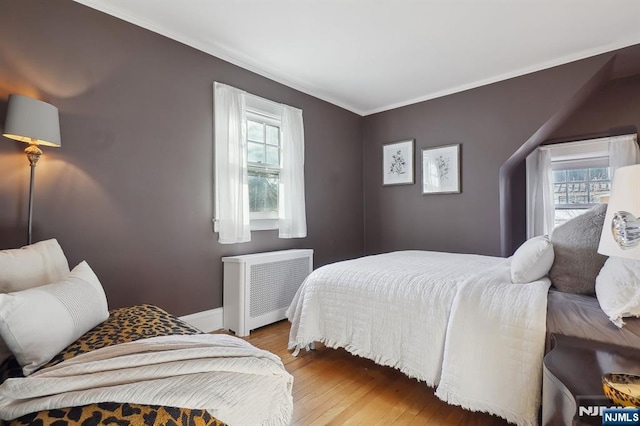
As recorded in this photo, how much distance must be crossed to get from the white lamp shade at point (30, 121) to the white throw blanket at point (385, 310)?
1.89 meters

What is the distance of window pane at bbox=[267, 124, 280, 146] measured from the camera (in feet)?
11.1

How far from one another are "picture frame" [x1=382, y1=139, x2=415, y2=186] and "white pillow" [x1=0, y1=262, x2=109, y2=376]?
3696mm

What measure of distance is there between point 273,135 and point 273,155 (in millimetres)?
234

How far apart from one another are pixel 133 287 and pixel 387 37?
2938 mm

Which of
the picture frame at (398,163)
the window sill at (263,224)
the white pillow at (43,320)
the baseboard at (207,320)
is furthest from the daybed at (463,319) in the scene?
the picture frame at (398,163)

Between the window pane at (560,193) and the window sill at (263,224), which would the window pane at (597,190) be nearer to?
the window pane at (560,193)

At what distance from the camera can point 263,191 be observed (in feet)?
10.9

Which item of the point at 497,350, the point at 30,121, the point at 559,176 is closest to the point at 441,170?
the point at 559,176

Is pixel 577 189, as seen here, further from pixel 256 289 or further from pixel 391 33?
pixel 256 289

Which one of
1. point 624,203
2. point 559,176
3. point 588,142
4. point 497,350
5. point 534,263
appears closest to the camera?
point 624,203

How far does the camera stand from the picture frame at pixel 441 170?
376 cm

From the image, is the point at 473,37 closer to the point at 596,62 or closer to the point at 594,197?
the point at 596,62

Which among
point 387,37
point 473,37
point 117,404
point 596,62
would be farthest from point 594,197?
point 117,404

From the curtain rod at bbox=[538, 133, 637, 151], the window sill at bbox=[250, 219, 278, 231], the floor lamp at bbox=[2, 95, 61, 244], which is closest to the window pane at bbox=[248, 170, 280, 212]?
the window sill at bbox=[250, 219, 278, 231]
